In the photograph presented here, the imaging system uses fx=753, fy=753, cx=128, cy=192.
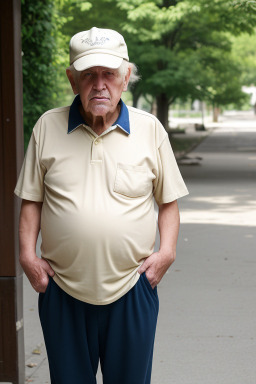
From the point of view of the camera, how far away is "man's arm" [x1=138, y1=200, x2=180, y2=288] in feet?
9.29

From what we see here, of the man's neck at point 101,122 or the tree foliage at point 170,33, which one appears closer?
the man's neck at point 101,122

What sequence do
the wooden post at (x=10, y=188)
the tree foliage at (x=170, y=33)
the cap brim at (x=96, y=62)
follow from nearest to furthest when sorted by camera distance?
1. the cap brim at (x=96, y=62)
2. the wooden post at (x=10, y=188)
3. the tree foliage at (x=170, y=33)

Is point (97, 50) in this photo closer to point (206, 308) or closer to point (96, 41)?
point (96, 41)

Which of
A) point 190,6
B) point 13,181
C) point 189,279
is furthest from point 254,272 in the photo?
point 190,6

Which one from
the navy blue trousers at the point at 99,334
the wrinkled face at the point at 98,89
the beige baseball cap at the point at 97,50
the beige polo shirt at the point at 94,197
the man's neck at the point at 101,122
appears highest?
the beige baseball cap at the point at 97,50

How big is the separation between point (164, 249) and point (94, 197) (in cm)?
37

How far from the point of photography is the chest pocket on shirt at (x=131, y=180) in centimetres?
271

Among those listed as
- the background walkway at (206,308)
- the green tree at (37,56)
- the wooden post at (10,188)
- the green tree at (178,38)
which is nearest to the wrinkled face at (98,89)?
the wooden post at (10,188)

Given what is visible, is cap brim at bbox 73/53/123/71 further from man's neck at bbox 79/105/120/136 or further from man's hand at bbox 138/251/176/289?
man's hand at bbox 138/251/176/289

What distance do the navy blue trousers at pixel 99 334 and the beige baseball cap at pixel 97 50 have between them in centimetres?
80

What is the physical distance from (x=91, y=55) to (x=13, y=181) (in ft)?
5.13

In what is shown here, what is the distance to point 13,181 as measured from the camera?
161 inches

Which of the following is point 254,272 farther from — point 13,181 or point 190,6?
point 190,6

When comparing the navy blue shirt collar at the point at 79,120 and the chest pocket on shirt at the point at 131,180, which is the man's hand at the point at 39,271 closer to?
the chest pocket on shirt at the point at 131,180
